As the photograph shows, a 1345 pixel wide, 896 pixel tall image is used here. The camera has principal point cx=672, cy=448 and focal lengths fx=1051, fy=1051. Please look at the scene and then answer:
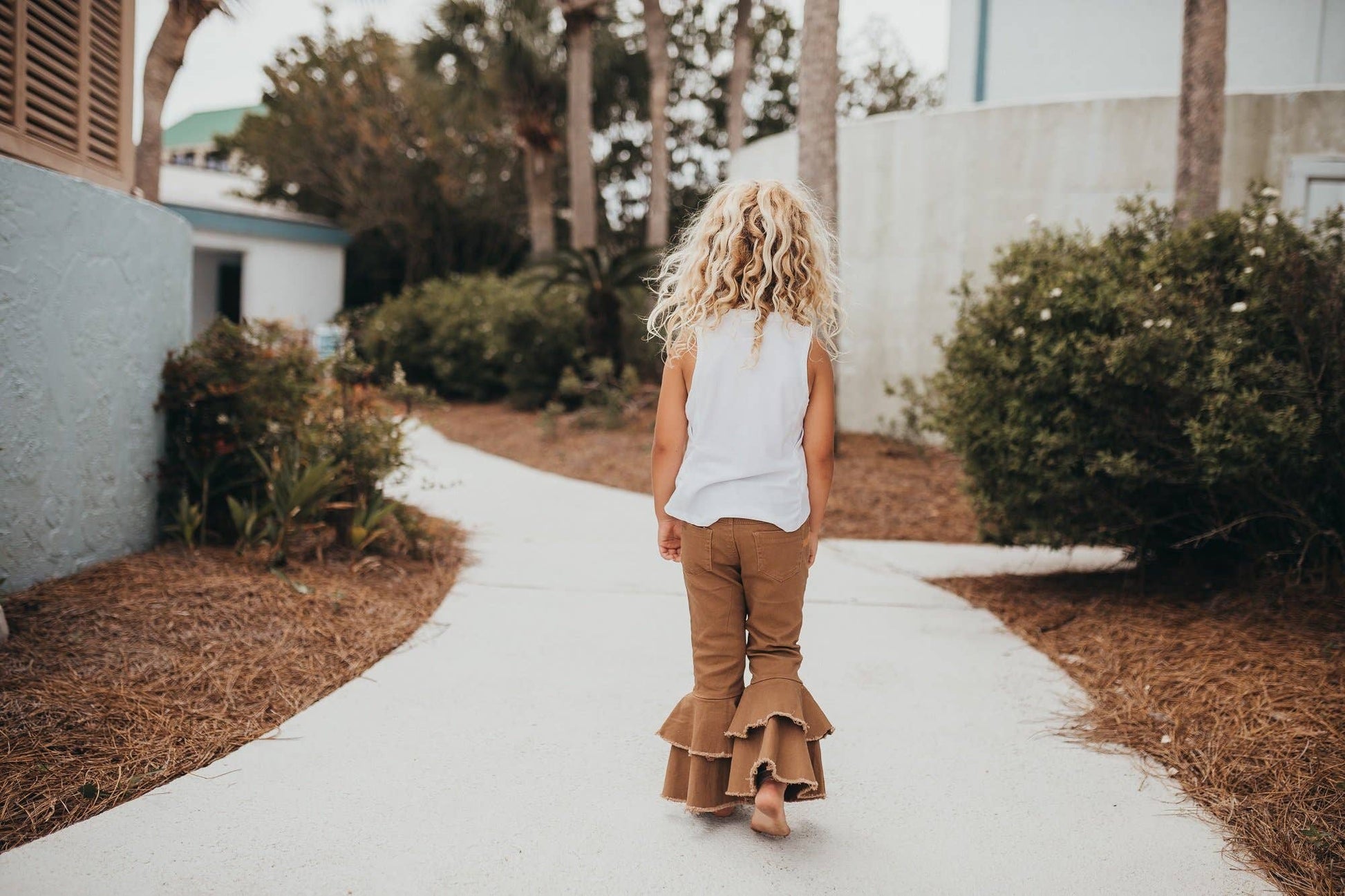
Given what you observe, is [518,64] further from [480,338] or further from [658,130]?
[480,338]

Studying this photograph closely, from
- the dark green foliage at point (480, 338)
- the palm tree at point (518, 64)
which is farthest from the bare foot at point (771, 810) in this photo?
the palm tree at point (518, 64)

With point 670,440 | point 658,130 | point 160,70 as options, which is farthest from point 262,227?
point 670,440

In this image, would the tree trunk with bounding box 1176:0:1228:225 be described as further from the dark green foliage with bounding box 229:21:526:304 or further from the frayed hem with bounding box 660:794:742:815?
the dark green foliage with bounding box 229:21:526:304

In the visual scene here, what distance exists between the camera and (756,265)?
9.50 ft

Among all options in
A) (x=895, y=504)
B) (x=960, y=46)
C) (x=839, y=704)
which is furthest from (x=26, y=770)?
(x=960, y=46)

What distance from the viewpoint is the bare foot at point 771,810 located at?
2855mm

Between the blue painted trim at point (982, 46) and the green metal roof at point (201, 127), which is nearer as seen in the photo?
the blue painted trim at point (982, 46)

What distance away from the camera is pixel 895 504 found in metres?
8.27

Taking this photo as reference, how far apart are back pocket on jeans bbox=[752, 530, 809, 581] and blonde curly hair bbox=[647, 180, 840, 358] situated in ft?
1.70

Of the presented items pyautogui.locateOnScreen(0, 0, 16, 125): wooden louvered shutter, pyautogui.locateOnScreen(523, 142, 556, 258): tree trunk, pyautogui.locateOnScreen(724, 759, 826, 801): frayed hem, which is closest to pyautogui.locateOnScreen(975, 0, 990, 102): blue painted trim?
pyautogui.locateOnScreen(523, 142, 556, 258): tree trunk

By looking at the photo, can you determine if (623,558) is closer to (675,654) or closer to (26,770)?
(675,654)

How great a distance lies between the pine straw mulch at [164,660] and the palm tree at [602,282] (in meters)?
7.91

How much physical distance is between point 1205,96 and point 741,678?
5656 millimetres

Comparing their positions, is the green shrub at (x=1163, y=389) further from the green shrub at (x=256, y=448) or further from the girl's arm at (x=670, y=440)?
the green shrub at (x=256, y=448)
